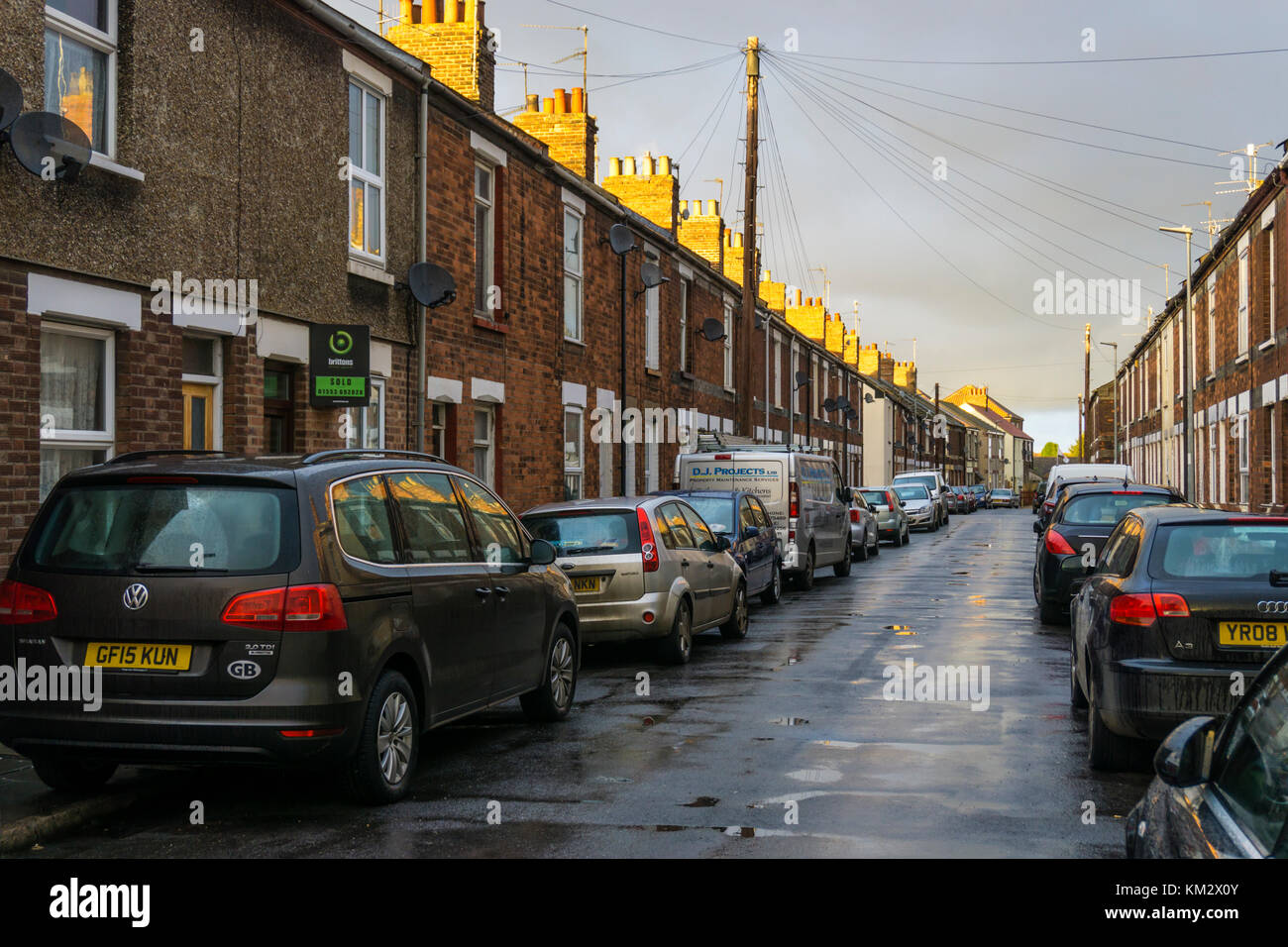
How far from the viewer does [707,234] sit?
36.3m

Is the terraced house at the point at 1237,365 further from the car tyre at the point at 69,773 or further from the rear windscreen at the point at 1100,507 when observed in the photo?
the car tyre at the point at 69,773

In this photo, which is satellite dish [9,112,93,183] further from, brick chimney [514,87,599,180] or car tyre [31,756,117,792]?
brick chimney [514,87,599,180]

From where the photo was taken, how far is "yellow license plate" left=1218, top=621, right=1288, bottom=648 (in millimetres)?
6578

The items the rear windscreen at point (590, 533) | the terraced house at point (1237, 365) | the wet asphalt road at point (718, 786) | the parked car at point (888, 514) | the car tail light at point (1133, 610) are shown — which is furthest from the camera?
the parked car at point (888, 514)

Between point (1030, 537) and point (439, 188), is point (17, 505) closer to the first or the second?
point (439, 188)

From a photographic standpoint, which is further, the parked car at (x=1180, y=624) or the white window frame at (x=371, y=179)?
the white window frame at (x=371, y=179)

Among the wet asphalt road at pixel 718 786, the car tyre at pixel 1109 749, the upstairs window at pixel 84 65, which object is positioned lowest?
the wet asphalt road at pixel 718 786

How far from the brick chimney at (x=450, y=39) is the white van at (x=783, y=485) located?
641 centimetres

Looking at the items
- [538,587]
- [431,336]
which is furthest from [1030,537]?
[538,587]

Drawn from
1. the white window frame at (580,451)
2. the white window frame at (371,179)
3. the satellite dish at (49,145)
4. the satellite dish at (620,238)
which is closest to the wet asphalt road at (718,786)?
the satellite dish at (49,145)

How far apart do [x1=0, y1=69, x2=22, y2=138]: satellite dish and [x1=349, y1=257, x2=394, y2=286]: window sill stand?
224 inches

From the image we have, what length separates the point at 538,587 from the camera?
8.59 m

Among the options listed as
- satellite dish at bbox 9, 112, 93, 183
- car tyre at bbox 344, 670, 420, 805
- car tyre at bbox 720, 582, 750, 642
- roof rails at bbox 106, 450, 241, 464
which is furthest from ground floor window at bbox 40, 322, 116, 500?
car tyre at bbox 720, 582, 750, 642

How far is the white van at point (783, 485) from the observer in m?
19.6
